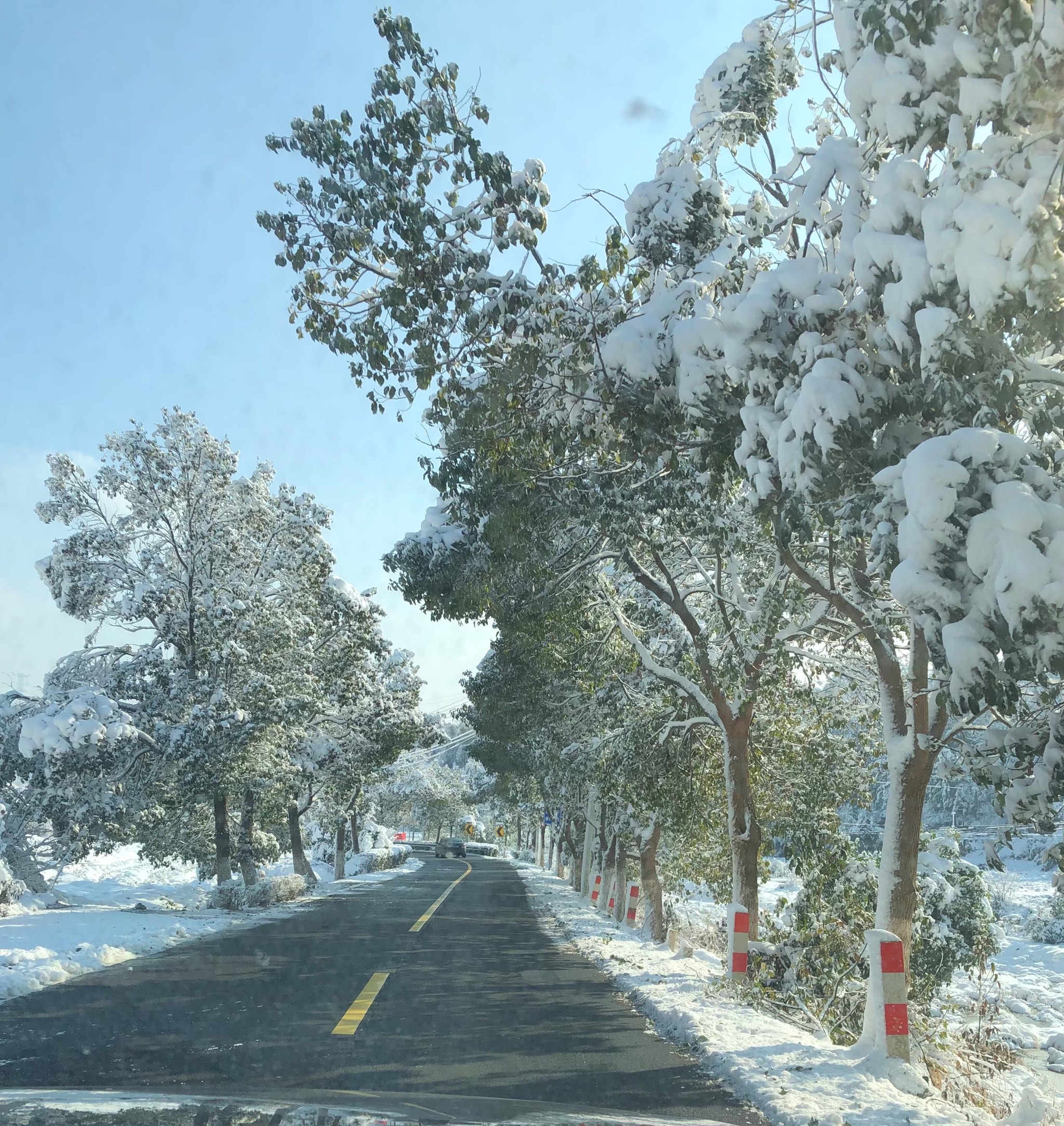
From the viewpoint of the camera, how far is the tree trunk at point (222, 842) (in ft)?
77.3

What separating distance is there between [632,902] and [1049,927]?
3950cm

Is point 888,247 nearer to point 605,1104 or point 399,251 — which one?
point 399,251

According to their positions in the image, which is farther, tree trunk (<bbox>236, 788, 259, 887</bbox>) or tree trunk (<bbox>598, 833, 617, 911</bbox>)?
tree trunk (<bbox>236, 788, 259, 887</bbox>)

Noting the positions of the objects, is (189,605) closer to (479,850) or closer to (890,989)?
(890,989)

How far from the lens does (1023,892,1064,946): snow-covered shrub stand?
4947cm

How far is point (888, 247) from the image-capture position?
5.33 metres

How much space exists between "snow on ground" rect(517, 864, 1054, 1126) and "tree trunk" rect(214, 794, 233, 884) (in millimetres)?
Result: 12467

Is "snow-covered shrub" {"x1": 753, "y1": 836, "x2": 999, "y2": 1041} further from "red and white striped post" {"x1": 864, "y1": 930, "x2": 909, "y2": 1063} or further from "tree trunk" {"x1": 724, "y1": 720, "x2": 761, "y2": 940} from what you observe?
"red and white striped post" {"x1": 864, "y1": 930, "x2": 909, "y2": 1063}

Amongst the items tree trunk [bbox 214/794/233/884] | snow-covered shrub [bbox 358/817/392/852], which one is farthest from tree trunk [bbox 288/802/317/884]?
snow-covered shrub [bbox 358/817/392/852]

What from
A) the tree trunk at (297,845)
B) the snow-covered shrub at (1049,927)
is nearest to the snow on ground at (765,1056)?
the tree trunk at (297,845)

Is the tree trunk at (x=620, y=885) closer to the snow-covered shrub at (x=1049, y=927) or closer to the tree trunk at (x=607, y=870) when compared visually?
the tree trunk at (x=607, y=870)

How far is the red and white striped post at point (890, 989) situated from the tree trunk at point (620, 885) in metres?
16.3

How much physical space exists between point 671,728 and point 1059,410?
497 inches

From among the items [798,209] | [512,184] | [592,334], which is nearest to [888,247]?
[798,209]
